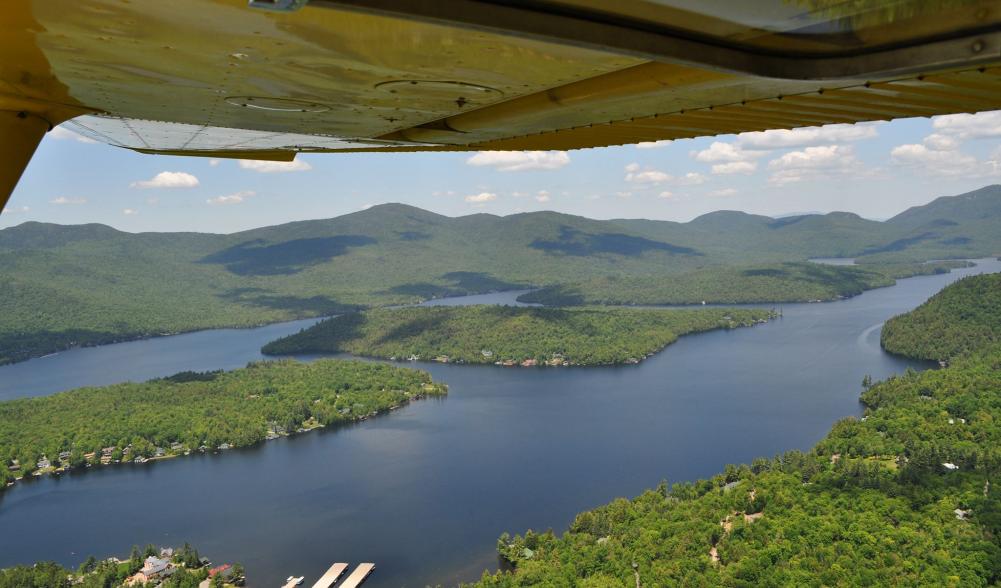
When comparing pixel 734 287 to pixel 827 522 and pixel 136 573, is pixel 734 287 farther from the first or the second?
pixel 136 573

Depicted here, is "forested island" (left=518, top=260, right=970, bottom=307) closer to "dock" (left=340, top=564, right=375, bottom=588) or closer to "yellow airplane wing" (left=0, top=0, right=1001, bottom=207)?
"dock" (left=340, top=564, right=375, bottom=588)

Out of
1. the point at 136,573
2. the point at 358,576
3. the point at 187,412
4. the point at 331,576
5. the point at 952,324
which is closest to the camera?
the point at 331,576

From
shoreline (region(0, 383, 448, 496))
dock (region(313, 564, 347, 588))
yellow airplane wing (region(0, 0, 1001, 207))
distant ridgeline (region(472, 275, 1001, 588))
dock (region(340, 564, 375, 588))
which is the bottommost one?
shoreline (region(0, 383, 448, 496))

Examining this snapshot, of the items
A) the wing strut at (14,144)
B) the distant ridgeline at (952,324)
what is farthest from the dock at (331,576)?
the distant ridgeline at (952,324)

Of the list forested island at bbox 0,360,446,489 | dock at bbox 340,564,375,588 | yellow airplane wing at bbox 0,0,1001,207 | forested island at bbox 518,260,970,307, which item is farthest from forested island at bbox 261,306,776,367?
yellow airplane wing at bbox 0,0,1001,207

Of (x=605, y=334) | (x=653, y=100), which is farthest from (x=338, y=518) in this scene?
(x=605, y=334)

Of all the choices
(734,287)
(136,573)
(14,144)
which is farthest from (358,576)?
(734,287)

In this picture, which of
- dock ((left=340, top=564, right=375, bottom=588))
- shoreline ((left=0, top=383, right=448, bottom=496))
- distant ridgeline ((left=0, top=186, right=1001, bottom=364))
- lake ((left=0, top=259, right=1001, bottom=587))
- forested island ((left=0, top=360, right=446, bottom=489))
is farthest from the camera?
distant ridgeline ((left=0, top=186, right=1001, bottom=364))

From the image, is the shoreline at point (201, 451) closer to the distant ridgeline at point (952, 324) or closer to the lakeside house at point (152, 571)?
the lakeside house at point (152, 571)
